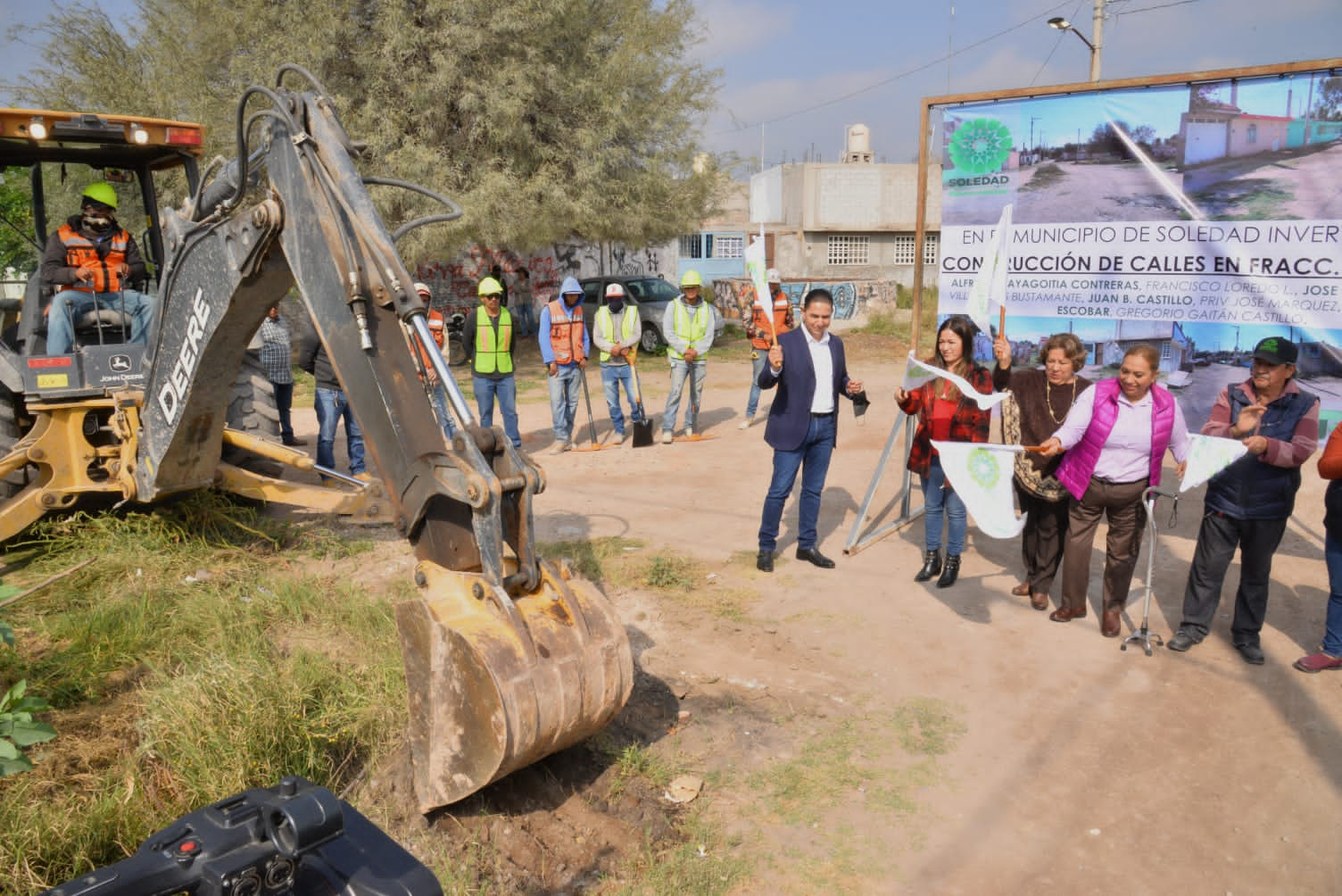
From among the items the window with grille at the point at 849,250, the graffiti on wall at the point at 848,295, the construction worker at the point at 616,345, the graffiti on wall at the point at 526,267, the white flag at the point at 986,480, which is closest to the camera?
the white flag at the point at 986,480

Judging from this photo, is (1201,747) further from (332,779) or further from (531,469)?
(332,779)

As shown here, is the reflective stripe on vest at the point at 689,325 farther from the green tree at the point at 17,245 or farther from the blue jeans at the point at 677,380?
the green tree at the point at 17,245

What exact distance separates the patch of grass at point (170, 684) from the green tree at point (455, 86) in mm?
9710

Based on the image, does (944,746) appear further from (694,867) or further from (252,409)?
(252,409)

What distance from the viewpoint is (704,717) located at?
455cm

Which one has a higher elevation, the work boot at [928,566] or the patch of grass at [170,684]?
the patch of grass at [170,684]

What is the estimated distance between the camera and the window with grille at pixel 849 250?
36188 millimetres

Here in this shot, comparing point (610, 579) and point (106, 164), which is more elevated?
point (106, 164)

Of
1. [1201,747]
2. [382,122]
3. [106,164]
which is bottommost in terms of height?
[1201,747]

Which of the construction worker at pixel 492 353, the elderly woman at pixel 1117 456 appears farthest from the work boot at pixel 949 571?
the construction worker at pixel 492 353

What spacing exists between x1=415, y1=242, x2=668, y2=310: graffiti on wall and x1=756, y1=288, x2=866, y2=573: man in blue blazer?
12.7m

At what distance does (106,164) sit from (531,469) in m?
5.29

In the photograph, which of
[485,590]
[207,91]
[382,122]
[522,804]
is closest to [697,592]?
[522,804]

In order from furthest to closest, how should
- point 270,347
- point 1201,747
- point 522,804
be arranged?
point 270,347 → point 1201,747 → point 522,804
